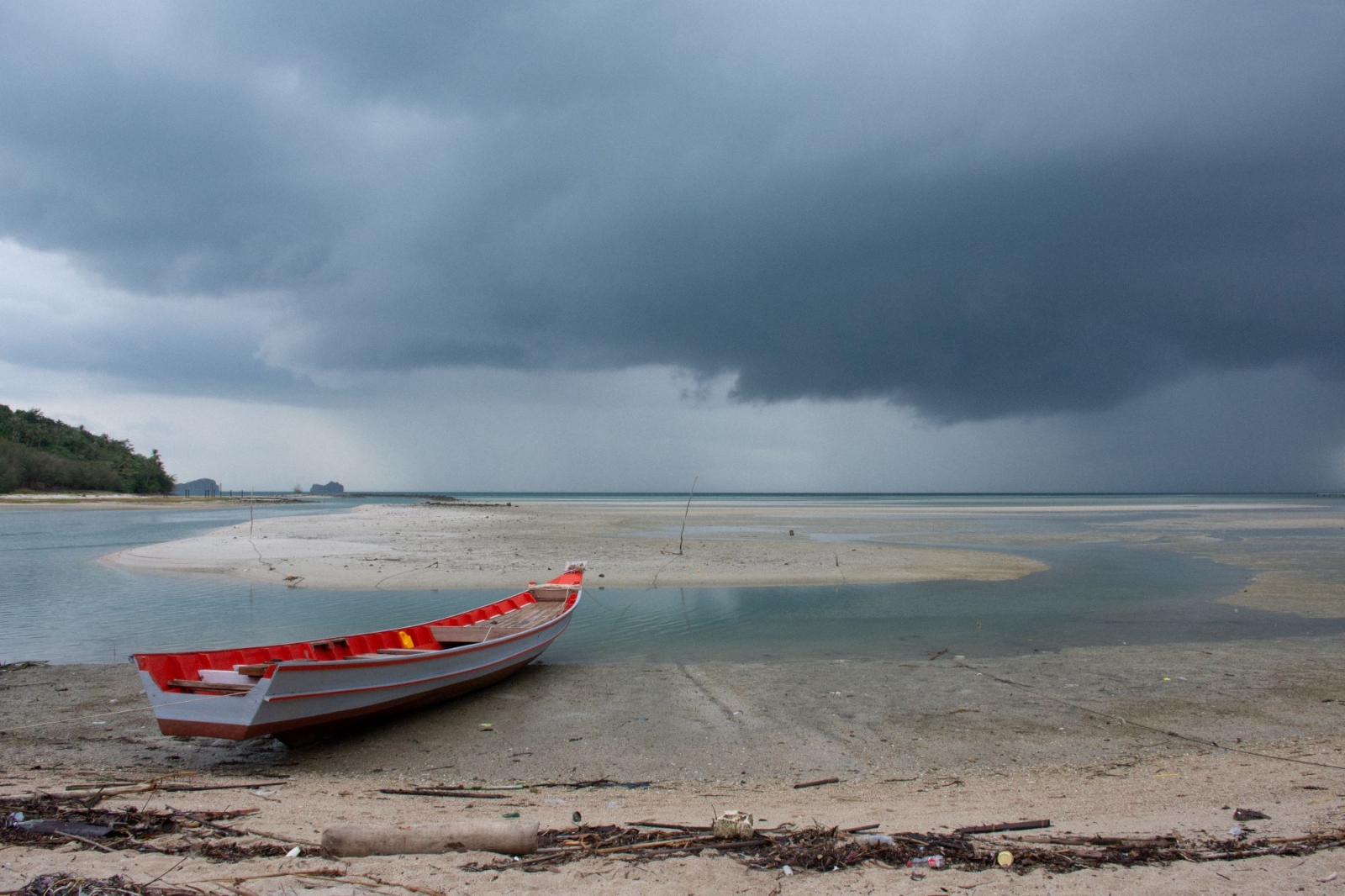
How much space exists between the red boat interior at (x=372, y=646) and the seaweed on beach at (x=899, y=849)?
17.2 feet

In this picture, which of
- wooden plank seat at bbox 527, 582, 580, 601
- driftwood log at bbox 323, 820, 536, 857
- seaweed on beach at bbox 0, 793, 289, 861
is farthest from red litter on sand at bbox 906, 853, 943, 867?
wooden plank seat at bbox 527, 582, 580, 601

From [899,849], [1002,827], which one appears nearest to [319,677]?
[899,849]

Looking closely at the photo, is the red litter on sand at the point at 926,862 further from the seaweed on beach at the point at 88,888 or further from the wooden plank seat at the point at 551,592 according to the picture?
the wooden plank seat at the point at 551,592

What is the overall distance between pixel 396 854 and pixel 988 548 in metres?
36.5

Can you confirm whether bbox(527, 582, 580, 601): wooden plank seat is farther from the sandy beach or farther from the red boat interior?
the sandy beach

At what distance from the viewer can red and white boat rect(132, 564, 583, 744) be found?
8953 millimetres

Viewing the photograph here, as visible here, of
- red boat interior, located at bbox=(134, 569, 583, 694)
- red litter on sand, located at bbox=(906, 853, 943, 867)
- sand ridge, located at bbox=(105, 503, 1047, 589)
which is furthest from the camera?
sand ridge, located at bbox=(105, 503, 1047, 589)

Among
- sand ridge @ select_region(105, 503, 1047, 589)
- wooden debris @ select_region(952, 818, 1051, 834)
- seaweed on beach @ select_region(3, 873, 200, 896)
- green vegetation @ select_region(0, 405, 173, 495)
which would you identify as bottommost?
sand ridge @ select_region(105, 503, 1047, 589)

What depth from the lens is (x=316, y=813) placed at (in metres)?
7.16

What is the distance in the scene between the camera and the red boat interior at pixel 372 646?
917cm

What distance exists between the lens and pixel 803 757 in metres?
9.46

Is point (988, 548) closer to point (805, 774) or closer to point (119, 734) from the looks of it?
point (805, 774)

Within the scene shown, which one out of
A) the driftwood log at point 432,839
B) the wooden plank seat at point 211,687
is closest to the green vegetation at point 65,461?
the wooden plank seat at point 211,687

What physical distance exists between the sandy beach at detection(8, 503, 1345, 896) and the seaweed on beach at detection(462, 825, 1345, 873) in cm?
16
